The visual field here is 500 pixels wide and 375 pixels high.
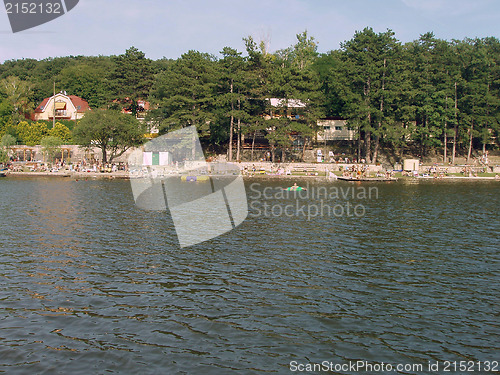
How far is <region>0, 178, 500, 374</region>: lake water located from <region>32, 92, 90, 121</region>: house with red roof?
95577mm

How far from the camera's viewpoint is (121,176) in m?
73.1

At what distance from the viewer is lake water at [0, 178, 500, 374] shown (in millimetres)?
13120

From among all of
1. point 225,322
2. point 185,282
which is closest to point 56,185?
point 185,282

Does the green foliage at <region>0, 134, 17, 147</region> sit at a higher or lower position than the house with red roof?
lower

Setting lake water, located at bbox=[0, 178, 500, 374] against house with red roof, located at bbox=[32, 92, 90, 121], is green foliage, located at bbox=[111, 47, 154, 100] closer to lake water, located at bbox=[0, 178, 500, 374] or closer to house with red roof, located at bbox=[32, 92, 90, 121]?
house with red roof, located at bbox=[32, 92, 90, 121]

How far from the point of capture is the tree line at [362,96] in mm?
80812

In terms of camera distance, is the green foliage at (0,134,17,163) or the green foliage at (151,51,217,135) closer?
the green foliage at (151,51,217,135)

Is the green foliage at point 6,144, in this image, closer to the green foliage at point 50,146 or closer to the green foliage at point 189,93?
the green foliage at point 50,146

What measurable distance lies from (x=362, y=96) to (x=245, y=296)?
236ft

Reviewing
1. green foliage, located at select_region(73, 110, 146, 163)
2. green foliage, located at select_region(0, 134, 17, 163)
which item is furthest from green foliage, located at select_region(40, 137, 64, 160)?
green foliage, located at select_region(73, 110, 146, 163)

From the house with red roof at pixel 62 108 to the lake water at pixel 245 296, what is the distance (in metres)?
95.6

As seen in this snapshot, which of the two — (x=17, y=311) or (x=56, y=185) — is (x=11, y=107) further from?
(x=17, y=311)

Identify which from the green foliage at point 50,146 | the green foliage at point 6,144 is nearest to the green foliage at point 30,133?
the green foliage at point 6,144

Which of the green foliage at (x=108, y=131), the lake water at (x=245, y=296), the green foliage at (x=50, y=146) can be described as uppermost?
the green foliage at (x=108, y=131)
